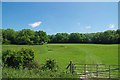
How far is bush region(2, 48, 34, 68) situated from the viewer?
15.0 meters

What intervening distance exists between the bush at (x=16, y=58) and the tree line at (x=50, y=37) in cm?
771

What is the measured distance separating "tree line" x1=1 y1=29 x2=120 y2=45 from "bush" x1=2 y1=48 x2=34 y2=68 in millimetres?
7712

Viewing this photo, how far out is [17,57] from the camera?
1516 centimetres

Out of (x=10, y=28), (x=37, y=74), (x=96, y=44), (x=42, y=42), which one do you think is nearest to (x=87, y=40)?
(x=96, y=44)

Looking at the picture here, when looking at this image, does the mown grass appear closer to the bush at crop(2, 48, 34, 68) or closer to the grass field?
the grass field

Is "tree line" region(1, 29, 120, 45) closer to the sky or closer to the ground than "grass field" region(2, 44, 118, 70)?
closer to the sky

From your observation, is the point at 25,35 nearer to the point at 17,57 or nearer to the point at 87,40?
the point at 87,40

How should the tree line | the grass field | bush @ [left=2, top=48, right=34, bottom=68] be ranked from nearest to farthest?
bush @ [left=2, top=48, right=34, bottom=68], the tree line, the grass field

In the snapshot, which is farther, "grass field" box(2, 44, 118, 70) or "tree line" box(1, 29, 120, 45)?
"grass field" box(2, 44, 118, 70)

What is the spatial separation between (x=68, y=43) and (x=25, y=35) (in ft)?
24.3

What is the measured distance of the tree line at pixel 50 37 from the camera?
25.2 m

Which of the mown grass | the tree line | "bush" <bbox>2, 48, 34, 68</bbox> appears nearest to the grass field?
the mown grass

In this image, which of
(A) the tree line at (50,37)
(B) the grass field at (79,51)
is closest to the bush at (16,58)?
(A) the tree line at (50,37)

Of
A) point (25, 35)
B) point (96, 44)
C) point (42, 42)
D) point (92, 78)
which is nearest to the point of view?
point (92, 78)
